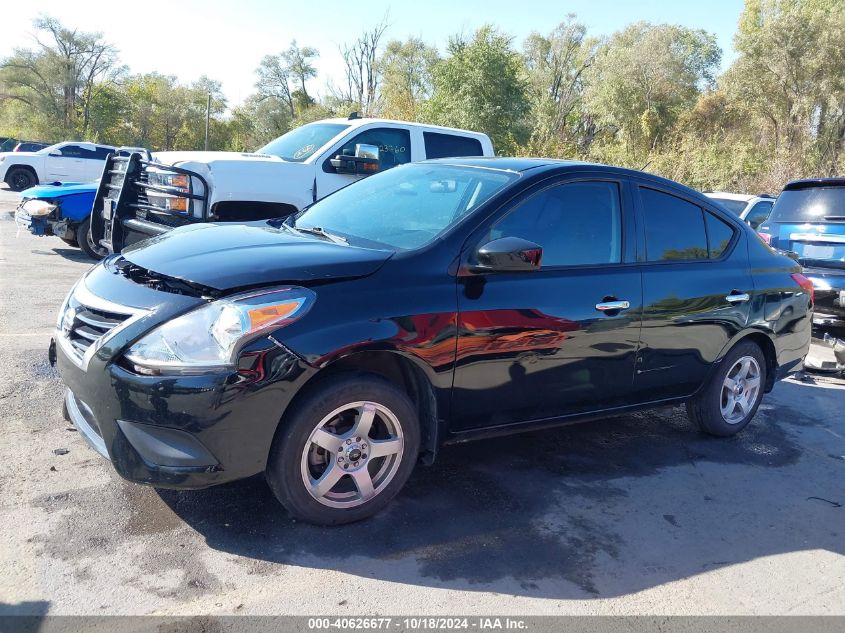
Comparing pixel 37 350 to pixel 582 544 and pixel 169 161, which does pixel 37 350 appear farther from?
pixel 582 544

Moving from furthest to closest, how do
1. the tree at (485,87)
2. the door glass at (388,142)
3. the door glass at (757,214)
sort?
the tree at (485,87) → the door glass at (757,214) → the door glass at (388,142)

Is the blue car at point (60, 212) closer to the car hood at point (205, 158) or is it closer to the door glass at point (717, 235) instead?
the car hood at point (205, 158)

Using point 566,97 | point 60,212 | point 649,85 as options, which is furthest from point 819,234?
point 566,97

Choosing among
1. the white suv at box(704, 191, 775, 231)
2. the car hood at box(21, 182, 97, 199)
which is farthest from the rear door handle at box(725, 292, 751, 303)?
the car hood at box(21, 182, 97, 199)

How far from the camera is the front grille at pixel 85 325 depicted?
3.05 metres

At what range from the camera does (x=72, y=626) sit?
7.95 feet

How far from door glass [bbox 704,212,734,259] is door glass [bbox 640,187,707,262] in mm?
65

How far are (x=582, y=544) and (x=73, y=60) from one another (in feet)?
189

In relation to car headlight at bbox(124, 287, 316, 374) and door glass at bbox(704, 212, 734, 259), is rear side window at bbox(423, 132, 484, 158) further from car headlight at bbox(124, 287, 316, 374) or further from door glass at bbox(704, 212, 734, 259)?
car headlight at bbox(124, 287, 316, 374)

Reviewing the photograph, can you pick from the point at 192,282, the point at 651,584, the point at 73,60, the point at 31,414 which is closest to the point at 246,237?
the point at 192,282

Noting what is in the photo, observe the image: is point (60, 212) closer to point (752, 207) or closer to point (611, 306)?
point (611, 306)

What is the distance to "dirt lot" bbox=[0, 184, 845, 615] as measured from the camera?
2719mm

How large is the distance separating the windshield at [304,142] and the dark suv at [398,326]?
3.72 meters

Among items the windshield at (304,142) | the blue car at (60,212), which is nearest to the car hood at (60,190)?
the blue car at (60,212)
